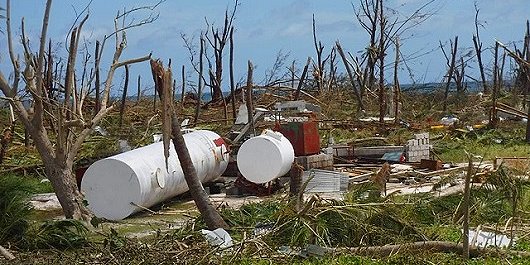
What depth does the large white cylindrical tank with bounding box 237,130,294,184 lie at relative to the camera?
10930 millimetres

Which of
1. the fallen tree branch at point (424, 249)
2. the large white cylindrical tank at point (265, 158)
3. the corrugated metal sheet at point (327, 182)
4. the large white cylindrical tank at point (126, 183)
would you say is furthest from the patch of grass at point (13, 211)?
the corrugated metal sheet at point (327, 182)

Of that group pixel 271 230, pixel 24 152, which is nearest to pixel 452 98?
pixel 24 152

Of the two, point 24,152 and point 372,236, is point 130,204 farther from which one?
point 24,152

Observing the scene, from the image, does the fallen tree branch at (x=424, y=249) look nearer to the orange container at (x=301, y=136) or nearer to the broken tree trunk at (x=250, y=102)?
the orange container at (x=301, y=136)

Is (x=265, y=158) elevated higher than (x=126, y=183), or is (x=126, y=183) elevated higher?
(x=265, y=158)

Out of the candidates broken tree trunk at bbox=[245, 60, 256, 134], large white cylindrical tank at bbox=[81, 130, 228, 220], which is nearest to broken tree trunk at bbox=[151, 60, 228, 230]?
large white cylindrical tank at bbox=[81, 130, 228, 220]

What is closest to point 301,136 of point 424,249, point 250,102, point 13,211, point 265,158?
point 265,158

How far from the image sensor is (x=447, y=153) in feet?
49.3

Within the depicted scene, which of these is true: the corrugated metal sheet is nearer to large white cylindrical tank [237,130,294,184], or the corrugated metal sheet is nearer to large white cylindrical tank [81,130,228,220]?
large white cylindrical tank [237,130,294,184]

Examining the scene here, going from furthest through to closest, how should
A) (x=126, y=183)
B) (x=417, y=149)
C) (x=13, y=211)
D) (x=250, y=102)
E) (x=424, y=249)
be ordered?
(x=250, y=102), (x=417, y=149), (x=126, y=183), (x=13, y=211), (x=424, y=249)

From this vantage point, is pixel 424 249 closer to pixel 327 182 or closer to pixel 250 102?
pixel 327 182

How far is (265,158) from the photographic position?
1096 cm

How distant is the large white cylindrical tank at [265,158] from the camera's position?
10930 mm

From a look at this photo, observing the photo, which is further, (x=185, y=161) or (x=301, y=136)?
(x=301, y=136)
